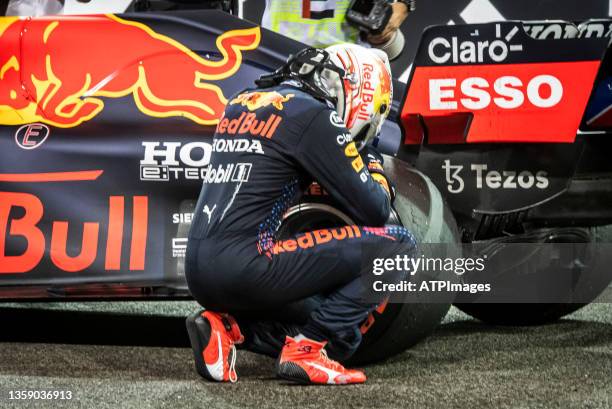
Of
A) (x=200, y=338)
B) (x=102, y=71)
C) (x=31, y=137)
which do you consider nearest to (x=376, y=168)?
(x=200, y=338)

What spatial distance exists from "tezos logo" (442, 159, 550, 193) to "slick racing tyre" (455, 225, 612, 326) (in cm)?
67

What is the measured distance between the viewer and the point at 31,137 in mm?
4016

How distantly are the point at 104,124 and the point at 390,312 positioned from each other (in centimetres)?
130

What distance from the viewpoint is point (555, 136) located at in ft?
12.3

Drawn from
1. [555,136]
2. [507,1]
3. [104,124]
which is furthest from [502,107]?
[507,1]

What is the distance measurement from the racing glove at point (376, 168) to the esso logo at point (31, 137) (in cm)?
124

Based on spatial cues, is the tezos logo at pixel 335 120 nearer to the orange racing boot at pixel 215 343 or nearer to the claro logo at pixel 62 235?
the orange racing boot at pixel 215 343

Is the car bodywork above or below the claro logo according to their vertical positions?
above

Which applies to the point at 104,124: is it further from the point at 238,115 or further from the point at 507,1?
the point at 507,1

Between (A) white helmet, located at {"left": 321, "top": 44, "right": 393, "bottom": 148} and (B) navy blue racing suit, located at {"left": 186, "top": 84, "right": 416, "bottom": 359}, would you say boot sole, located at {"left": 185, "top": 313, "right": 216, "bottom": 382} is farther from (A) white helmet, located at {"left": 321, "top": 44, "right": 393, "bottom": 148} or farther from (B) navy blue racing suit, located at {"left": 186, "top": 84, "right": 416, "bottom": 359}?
(A) white helmet, located at {"left": 321, "top": 44, "right": 393, "bottom": 148}

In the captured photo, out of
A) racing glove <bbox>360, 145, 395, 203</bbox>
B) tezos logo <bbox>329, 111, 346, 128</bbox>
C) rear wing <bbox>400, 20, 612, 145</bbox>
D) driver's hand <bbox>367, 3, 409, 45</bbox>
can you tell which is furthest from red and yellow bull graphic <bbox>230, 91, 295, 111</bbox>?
driver's hand <bbox>367, 3, 409, 45</bbox>

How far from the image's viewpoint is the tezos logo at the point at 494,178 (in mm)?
3875

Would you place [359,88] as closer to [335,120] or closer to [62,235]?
[335,120]

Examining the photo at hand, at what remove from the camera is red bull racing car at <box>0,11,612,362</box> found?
12.3 ft
